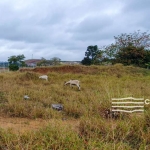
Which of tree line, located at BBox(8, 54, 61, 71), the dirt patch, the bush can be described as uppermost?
tree line, located at BBox(8, 54, 61, 71)

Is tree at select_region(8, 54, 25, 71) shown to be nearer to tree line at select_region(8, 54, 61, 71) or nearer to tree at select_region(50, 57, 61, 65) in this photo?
tree line at select_region(8, 54, 61, 71)

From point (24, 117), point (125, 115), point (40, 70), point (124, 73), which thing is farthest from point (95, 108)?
point (40, 70)

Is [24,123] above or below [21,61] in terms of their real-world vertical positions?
below

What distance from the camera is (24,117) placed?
11.2 ft

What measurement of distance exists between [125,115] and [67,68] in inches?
354

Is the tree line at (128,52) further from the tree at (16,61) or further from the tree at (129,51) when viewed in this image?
the tree at (16,61)

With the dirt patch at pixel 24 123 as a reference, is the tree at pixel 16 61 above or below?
above

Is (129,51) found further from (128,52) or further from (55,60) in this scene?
(55,60)

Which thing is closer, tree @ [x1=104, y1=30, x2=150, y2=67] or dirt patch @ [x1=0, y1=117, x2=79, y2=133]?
dirt patch @ [x1=0, y1=117, x2=79, y2=133]

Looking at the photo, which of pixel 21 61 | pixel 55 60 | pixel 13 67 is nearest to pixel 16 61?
pixel 21 61

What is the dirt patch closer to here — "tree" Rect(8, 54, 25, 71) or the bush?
the bush

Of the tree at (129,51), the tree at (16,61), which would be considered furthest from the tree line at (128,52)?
the tree at (16,61)

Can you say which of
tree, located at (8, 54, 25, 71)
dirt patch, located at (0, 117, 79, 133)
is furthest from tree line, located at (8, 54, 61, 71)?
dirt patch, located at (0, 117, 79, 133)

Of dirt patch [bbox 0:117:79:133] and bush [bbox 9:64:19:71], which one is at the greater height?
bush [bbox 9:64:19:71]
